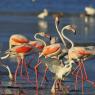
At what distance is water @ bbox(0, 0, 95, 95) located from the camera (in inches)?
529

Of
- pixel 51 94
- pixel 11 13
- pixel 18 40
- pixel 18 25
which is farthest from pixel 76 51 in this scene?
pixel 11 13

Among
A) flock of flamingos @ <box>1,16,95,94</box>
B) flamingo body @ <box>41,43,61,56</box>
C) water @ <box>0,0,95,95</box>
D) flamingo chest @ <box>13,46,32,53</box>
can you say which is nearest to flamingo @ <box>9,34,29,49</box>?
flock of flamingos @ <box>1,16,95,94</box>

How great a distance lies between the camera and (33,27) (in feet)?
93.8

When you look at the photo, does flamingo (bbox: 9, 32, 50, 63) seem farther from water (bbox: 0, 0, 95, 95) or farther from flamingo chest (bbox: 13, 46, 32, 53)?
water (bbox: 0, 0, 95, 95)

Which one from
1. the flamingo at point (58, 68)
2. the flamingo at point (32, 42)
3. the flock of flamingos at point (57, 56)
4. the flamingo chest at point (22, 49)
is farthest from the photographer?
the flamingo at point (32, 42)

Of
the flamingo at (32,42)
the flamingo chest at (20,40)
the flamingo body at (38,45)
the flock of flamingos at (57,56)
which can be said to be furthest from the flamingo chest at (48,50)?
the flamingo chest at (20,40)

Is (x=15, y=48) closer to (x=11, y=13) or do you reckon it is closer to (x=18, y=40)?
Answer: (x=18, y=40)

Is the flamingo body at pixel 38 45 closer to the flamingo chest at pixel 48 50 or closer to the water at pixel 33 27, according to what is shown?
the water at pixel 33 27

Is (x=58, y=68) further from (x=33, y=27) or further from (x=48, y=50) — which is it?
(x=33, y=27)

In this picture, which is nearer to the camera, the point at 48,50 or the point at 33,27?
the point at 48,50

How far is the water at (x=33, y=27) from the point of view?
13.4 m

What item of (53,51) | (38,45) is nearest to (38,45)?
(38,45)

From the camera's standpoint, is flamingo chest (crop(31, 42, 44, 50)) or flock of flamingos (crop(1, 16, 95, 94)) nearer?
flock of flamingos (crop(1, 16, 95, 94))

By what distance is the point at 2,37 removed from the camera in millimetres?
23781
